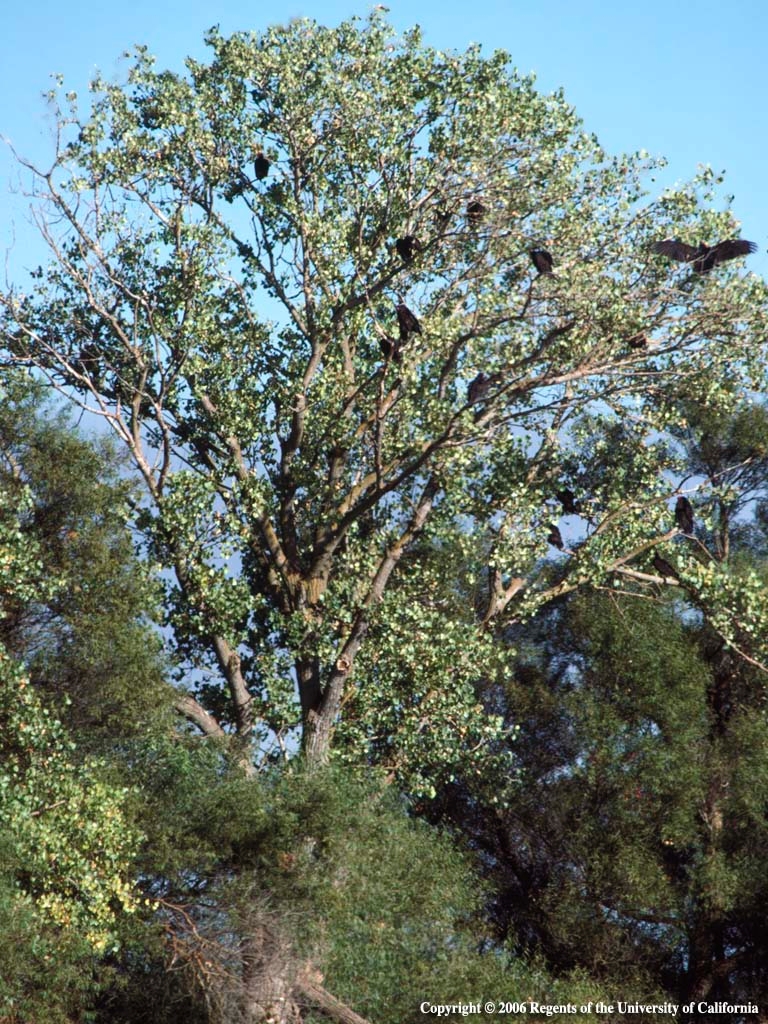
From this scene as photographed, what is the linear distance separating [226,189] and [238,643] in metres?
8.56

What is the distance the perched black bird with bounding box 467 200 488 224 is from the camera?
2483cm

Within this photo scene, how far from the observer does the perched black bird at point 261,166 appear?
2606 centimetres

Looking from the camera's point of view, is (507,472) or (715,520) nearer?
(507,472)

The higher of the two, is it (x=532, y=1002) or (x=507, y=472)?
(x=507, y=472)

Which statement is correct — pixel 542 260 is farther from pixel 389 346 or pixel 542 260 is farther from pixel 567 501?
pixel 567 501

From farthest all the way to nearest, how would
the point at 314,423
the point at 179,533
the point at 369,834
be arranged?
the point at 314,423 < the point at 179,533 < the point at 369,834

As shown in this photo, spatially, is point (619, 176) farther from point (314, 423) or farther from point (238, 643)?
point (238, 643)

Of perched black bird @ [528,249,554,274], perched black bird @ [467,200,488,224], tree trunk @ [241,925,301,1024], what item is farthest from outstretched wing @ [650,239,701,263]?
tree trunk @ [241,925,301,1024]

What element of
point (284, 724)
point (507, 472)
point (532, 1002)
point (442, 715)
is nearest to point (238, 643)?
point (284, 724)

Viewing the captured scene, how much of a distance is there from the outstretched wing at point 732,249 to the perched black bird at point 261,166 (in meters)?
8.12

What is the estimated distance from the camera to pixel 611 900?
100ft

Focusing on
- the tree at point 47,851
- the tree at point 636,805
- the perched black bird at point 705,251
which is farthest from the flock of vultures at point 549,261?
the tree at point 47,851

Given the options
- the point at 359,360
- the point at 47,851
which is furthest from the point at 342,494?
the point at 47,851

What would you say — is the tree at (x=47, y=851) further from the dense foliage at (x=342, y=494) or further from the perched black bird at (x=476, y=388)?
the perched black bird at (x=476, y=388)
